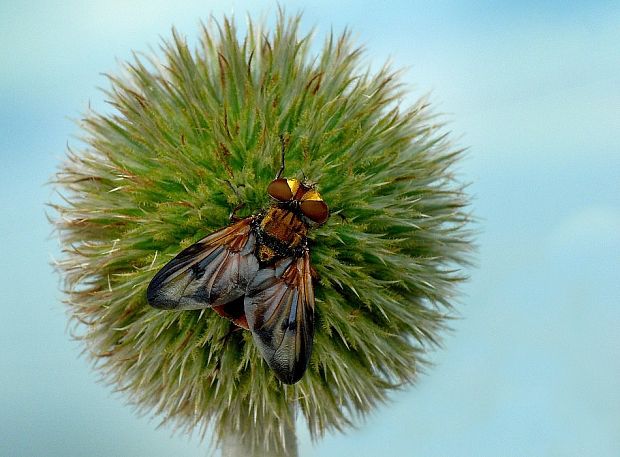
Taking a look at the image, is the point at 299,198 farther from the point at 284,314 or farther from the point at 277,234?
the point at 284,314

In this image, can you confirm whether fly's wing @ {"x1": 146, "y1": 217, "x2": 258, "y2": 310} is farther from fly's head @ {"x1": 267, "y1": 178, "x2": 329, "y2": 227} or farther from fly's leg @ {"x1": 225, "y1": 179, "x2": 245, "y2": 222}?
fly's head @ {"x1": 267, "y1": 178, "x2": 329, "y2": 227}

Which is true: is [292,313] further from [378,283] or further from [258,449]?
[258,449]

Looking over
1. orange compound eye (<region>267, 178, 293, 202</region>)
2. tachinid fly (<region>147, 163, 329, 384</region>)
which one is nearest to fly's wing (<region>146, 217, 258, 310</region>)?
tachinid fly (<region>147, 163, 329, 384</region>)

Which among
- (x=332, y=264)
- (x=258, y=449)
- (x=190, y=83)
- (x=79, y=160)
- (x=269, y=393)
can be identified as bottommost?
(x=258, y=449)

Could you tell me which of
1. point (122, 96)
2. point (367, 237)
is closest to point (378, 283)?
point (367, 237)

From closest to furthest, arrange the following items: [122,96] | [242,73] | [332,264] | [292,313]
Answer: [292,313] → [332,264] → [242,73] → [122,96]

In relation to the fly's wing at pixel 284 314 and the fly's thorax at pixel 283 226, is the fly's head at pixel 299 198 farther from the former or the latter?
the fly's wing at pixel 284 314
